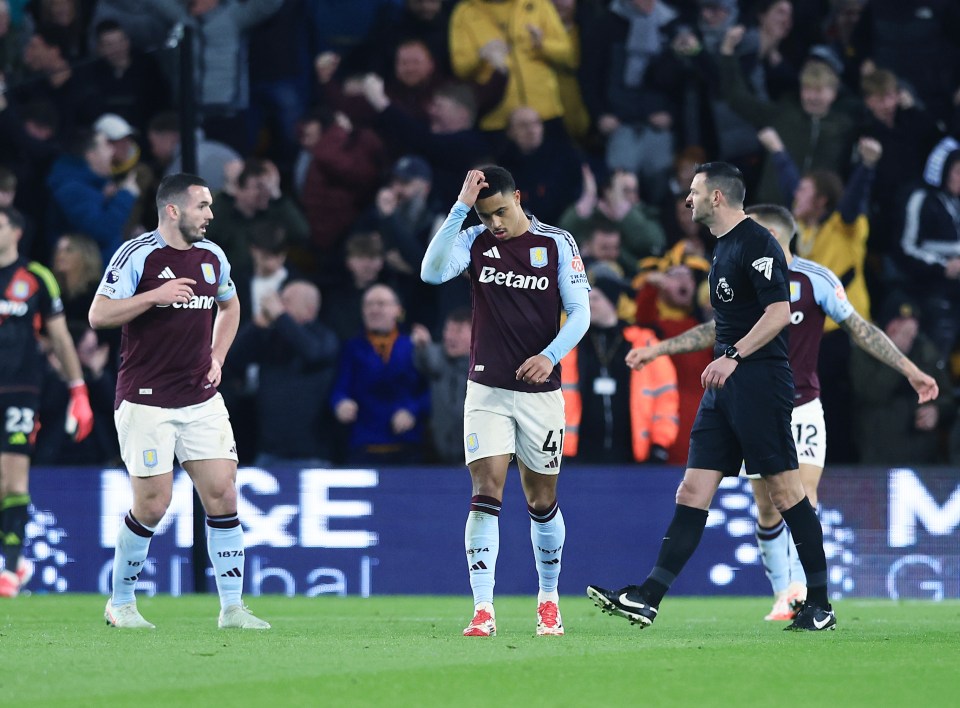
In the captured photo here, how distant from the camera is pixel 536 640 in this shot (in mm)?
8305

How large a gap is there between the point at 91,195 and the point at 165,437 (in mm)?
6829

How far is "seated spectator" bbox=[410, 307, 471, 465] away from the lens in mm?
14211

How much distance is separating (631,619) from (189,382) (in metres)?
2.88

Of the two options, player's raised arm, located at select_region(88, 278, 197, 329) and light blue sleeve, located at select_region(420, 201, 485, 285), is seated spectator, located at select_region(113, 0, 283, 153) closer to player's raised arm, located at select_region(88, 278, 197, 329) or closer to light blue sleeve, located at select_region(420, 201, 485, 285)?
player's raised arm, located at select_region(88, 278, 197, 329)

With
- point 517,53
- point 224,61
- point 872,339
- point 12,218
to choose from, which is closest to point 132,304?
point 12,218

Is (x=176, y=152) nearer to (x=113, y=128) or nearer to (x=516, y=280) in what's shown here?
(x=113, y=128)

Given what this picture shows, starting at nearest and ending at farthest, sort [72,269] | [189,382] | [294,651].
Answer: [294,651], [189,382], [72,269]

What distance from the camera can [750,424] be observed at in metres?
8.62

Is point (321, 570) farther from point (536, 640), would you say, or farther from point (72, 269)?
point (536, 640)

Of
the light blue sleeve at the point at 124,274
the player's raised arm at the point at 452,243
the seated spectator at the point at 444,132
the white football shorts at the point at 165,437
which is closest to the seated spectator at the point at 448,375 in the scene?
the seated spectator at the point at 444,132

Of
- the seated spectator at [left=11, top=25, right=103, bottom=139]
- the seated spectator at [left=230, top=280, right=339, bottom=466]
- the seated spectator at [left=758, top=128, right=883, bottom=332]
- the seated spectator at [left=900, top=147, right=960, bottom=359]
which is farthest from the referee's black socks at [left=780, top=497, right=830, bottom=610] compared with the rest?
the seated spectator at [left=11, top=25, right=103, bottom=139]

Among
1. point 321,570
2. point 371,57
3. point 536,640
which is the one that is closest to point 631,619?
point 536,640

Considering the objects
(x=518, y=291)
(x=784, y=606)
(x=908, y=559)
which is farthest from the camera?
(x=908, y=559)

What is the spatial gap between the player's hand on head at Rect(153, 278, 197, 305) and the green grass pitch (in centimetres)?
181
